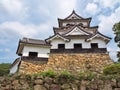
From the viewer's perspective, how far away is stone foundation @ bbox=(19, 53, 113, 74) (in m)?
21.6

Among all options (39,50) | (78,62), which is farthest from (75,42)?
(39,50)

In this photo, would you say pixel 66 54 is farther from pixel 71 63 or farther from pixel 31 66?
pixel 31 66

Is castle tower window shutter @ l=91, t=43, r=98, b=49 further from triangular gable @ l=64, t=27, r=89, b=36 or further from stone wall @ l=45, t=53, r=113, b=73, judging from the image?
triangular gable @ l=64, t=27, r=89, b=36

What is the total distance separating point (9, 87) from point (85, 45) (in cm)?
1511

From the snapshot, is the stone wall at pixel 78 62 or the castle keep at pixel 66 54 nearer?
the stone wall at pixel 78 62

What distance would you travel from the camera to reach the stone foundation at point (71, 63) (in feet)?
70.8

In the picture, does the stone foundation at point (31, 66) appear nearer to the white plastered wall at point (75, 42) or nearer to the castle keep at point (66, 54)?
the castle keep at point (66, 54)

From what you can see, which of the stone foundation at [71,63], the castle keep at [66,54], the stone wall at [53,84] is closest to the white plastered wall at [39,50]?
the castle keep at [66,54]

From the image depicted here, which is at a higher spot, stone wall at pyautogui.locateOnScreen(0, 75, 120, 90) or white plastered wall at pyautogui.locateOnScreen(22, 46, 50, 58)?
white plastered wall at pyautogui.locateOnScreen(22, 46, 50, 58)

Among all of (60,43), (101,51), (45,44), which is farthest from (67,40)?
(101,51)

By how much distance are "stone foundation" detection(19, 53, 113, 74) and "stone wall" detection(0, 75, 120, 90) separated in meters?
12.6

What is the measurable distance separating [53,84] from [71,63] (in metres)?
13.3

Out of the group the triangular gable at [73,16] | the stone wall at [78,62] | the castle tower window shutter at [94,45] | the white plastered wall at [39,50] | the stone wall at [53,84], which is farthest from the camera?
the triangular gable at [73,16]

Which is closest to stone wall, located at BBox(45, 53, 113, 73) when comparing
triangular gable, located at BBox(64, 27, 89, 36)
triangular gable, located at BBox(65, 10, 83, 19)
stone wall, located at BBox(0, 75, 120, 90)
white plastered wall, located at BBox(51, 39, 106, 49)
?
white plastered wall, located at BBox(51, 39, 106, 49)
